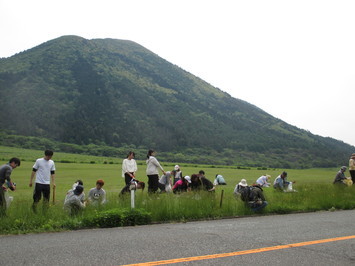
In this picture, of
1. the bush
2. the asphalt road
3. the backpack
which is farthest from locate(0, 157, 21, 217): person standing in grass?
the backpack

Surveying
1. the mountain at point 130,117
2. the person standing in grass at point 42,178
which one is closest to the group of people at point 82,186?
the person standing in grass at point 42,178

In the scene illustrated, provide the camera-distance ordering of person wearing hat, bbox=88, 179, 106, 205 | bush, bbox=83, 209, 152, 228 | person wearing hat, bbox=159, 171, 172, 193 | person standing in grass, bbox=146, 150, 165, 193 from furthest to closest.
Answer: person wearing hat, bbox=159, 171, 172, 193
person standing in grass, bbox=146, 150, 165, 193
person wearing hat, bbox=88, 179, 106, 205
bush, bbox=83, 209, 152, 228

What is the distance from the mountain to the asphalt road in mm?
117118

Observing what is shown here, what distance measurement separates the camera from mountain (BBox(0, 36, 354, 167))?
451 ft

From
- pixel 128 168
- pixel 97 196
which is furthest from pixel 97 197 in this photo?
pixel 128 168

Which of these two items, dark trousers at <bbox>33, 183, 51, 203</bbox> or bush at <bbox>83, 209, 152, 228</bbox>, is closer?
bush at <bbox>83, 209, 152, 228</bbox>

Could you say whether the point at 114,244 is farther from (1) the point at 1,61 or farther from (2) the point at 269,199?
(1) the point at 1,61

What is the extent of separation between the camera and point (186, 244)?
20.4ft

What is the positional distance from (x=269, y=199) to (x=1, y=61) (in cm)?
20391

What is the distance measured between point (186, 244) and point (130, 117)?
155541 mm

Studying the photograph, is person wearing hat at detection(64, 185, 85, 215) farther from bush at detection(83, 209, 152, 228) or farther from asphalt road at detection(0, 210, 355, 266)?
asphalt road at detection(0, 210, 355, 266)

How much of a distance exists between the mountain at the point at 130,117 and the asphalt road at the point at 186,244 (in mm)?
117118

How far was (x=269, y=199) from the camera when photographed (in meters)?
12.0

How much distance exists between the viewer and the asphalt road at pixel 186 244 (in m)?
5.29
